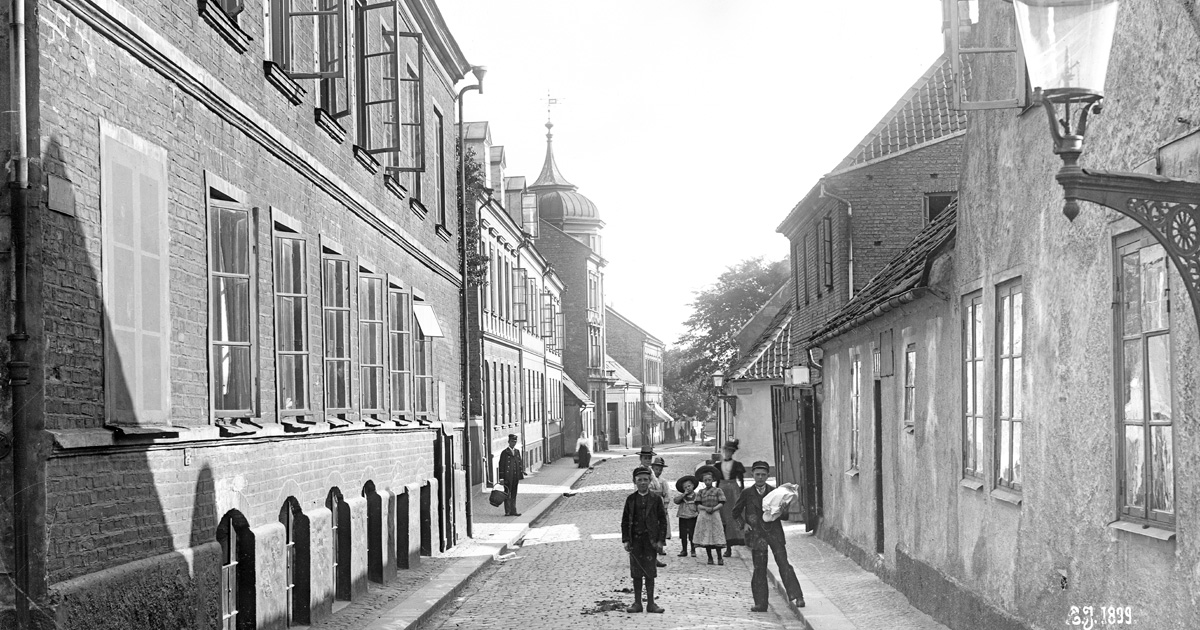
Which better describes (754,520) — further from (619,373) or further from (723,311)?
(619,373)

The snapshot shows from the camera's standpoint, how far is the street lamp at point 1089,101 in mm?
4805

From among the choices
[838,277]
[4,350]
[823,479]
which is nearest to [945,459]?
[4,350]

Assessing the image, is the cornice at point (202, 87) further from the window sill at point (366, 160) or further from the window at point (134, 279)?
the window at point (134, 279)

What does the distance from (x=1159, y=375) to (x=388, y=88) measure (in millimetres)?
12689

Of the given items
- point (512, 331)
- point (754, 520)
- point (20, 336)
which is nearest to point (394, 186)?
point (754, 520)

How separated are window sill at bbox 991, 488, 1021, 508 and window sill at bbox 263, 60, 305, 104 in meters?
7.09

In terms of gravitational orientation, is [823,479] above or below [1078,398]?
below

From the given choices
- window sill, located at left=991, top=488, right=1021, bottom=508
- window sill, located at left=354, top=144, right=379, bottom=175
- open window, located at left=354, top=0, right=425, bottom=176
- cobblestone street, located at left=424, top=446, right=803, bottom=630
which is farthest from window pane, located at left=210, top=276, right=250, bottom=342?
window sill, located at left=991, top=488, right=1021, bottom=508

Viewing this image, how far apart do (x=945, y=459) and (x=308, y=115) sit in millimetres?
7046

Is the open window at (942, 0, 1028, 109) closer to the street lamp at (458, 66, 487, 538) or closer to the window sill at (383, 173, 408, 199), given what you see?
the window sill at (383, 173, 408, 199)

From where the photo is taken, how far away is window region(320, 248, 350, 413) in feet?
46.2

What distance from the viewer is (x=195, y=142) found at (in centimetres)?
994

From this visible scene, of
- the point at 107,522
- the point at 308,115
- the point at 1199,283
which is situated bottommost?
the point at 107,522

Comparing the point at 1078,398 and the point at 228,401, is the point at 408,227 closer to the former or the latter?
the point at 228,401
